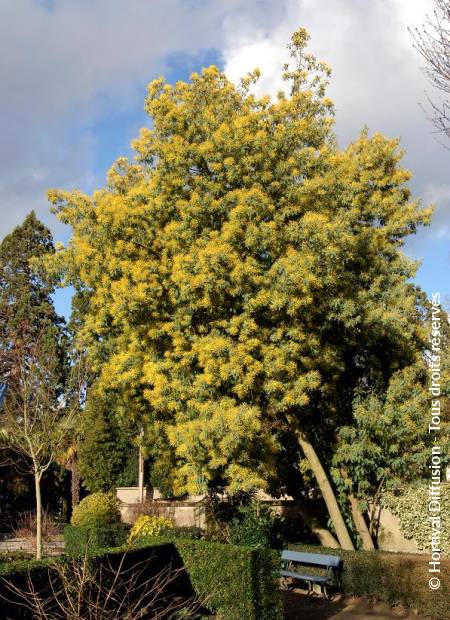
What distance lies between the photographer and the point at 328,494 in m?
11.5

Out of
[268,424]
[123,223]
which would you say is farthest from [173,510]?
[123,223]

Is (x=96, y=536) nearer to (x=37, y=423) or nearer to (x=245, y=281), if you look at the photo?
(x=37, y=423)

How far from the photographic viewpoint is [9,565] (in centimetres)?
665

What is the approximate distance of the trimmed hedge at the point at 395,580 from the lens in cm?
840

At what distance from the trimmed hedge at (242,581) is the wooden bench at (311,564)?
249 cm

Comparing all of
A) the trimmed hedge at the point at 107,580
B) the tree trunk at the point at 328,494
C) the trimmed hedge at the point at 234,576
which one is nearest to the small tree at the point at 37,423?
the trimmed hedge at the point at 107,580

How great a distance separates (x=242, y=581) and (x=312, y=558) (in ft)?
10.8

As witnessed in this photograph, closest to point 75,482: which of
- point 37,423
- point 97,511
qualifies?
point 97,511

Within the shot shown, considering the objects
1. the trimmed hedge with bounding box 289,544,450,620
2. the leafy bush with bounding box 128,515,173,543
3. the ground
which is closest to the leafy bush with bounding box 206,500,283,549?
the leafy bush with bounding box 128,515,173,543

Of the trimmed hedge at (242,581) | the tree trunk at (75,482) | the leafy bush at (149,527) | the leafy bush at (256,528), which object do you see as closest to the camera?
the trimmed hedge at (242,581)

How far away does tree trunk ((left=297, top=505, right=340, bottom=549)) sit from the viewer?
12047mm

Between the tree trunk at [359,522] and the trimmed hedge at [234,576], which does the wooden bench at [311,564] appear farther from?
the trimmed hedge at [234,576]

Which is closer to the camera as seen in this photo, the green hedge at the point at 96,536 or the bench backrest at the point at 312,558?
the bench backrest at the point at 312,558

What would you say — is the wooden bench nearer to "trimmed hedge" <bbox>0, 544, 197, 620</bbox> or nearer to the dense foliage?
the dense foliage
